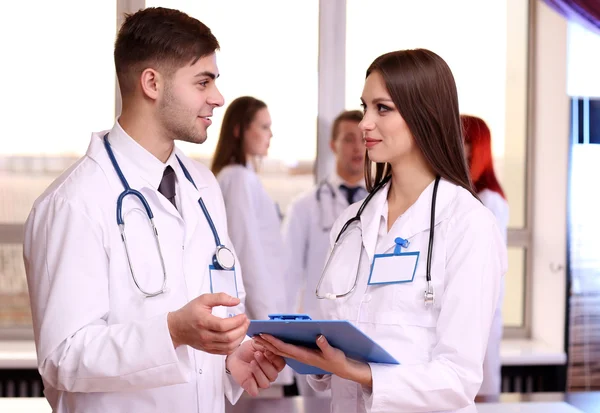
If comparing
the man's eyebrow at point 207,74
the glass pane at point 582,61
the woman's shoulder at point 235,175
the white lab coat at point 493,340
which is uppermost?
the glass pane at point 582,61

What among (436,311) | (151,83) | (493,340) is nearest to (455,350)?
(436,311)

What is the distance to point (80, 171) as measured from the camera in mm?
1721

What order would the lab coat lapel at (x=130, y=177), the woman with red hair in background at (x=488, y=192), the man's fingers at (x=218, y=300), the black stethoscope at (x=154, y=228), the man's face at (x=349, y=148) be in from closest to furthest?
the man's fingers at (x=218, y=300)
the black stethoscope at (x=154, y=228)
the lab coat lapel at (x=130, y=177)
the woman with red hair in background at (x=488, y=192)
the man's face at (x=349, y=148)

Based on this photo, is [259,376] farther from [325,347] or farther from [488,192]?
[488,192]

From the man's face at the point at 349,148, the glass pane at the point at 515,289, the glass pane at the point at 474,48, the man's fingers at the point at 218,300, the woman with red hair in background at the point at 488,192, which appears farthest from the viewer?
the glass pane at the point at 515,289

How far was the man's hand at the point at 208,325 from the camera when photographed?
4.74ft

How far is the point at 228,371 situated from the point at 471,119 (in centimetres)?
221

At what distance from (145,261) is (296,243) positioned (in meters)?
2.37

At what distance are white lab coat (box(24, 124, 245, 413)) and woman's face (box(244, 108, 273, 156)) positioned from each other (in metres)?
2.01

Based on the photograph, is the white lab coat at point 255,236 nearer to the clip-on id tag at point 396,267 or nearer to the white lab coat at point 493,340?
the white lab coat at point 493,340

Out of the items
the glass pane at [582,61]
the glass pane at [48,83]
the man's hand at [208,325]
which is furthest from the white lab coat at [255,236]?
the man's hand at [208,325]

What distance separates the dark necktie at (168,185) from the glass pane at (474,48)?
2.62m

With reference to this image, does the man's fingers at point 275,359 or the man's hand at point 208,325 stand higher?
the man's hand at point 208,325

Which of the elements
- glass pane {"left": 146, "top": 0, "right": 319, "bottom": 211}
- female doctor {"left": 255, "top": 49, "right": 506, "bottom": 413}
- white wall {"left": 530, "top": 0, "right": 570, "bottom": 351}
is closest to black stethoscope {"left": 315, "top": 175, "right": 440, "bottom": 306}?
female doctor {"left": 255, "top": 49, "right": 506, "bottom": 413}
